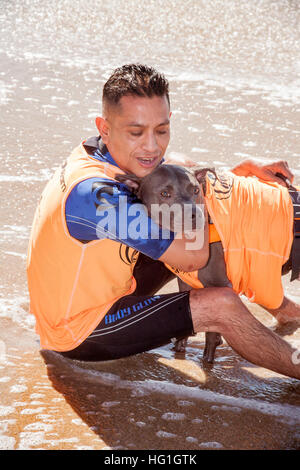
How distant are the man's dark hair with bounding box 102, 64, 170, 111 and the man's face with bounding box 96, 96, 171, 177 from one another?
30 millimetres

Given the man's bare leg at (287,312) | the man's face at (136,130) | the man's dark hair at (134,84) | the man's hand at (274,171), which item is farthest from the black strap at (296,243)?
the man's dark hair at (134,84)

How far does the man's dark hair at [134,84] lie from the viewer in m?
3.23

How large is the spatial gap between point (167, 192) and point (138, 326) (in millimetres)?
805

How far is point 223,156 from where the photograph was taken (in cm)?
658

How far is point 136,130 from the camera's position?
3.27 meters

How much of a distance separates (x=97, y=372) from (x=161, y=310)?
1.89 ft

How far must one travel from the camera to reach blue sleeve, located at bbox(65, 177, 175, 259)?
2951mm

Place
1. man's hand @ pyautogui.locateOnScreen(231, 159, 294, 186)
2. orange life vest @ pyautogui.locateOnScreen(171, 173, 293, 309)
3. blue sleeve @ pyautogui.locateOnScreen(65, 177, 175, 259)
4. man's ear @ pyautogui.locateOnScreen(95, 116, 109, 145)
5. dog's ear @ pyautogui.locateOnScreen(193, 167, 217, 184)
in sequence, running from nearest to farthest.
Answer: blue sleeve @ pyautogui.locateOnScreen(65, 177, 175, 259) < man's ear @ pyautogui.locateOnScreen(95, 116, 109, 145) < orange life vest @ pyautogui.locateOnScreen(171, 173, 293, 309) < dog's ear @ pyautogui.locateOnScreen(193, 167, 217, 184) < man's hand @ pyautogui.locateOnScreen(231, 159, 294, 186)

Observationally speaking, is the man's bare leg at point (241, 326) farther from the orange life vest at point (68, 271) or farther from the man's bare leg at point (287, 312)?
the man's bare leg at point (287, 312)

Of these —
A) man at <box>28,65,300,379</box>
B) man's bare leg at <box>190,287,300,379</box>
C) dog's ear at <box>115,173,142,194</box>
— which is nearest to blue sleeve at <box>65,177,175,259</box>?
man at <box>28,65,300,379</box>

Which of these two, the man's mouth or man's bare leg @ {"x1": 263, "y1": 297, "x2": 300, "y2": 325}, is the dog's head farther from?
man's bare leg @ {"x1": 263, "y1": 297, "x2": 300, "y2": 325}

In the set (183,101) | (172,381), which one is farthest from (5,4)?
(172,381)

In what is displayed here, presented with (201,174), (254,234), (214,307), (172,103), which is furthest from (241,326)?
(172,103)
